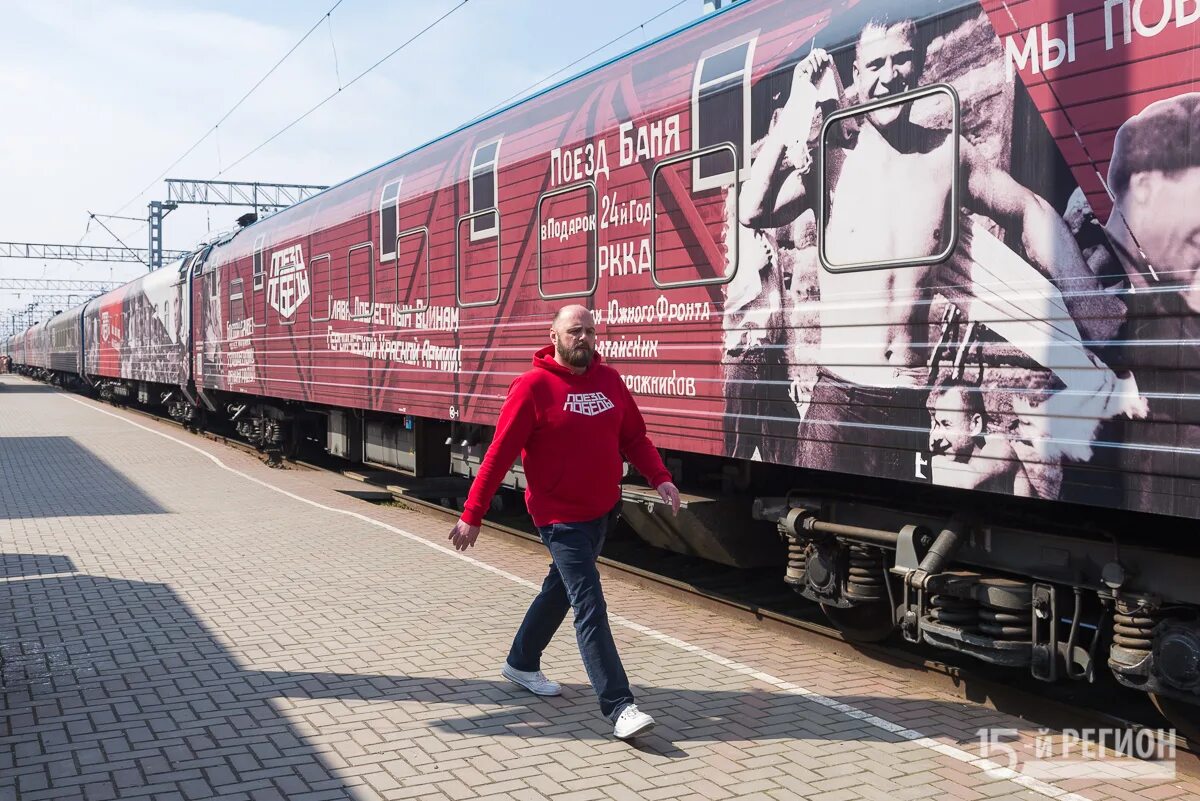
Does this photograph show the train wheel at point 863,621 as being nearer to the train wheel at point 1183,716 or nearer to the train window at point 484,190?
the train wheel at point 1183,716

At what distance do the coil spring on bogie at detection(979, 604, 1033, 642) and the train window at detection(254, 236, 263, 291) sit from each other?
1315cm

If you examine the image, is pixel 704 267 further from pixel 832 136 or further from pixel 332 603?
pixel 332 603

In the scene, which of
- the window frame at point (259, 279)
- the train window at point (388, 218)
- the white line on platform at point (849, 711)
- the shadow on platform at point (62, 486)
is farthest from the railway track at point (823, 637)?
the window frame at point (259, 279)

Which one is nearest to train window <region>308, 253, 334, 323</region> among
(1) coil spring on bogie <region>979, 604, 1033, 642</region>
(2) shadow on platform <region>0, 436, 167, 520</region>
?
(2) shadow on platform <region>0, 436, 167, 520</region>

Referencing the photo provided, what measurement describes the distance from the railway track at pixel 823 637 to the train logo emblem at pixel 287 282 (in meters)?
3.78

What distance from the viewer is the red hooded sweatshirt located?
4777 mm

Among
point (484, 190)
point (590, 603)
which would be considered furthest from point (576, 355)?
point (484, 190)

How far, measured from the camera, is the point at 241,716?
492 cm

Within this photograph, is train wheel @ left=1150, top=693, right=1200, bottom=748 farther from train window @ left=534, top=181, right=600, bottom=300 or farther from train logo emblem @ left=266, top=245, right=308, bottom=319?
train logo emblem @ left=266, top=245, right=308, bottom=319

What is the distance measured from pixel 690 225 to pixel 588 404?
211cm

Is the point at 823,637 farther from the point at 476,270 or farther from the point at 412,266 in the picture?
the point at 412,266

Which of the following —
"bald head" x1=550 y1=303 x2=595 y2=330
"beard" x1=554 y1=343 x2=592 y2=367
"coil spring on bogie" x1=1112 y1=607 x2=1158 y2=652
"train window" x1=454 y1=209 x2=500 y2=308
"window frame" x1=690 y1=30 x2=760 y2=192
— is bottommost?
"coil spring on bogie" x1=1112 y1=607 x2=1158 y2=652

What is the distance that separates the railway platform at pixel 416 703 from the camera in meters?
4.23

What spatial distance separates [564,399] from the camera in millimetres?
4797
